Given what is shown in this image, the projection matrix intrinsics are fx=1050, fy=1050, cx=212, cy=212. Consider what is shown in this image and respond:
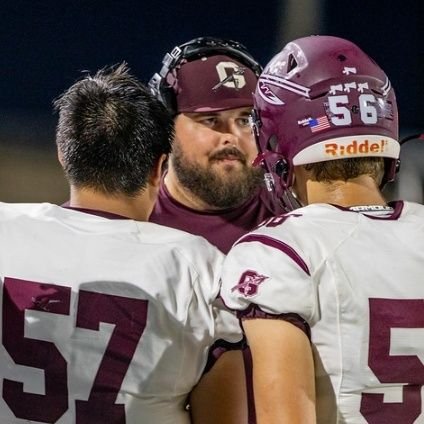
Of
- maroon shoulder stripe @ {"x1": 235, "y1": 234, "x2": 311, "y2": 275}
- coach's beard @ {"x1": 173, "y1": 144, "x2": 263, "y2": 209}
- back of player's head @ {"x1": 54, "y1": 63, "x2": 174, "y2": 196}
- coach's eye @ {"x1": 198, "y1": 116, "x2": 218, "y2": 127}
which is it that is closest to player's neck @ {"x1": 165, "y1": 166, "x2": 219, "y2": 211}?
coach's beard @ {"x1": 173, "y1": 144, "x2": 263, "y2": 209}

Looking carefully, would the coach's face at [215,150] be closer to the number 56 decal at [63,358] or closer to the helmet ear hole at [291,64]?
the helmet ear hole at [291,64]

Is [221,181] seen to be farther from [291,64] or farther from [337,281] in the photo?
[337,281]

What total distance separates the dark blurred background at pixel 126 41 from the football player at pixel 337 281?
2403mm

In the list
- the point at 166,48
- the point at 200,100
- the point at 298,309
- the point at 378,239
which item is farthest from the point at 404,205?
the point at 166,48

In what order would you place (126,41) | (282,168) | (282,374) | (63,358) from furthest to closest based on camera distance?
(126,41) < (282,168) < (63,358) < (282,374)

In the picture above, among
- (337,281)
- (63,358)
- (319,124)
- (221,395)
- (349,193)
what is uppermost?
(319,124)

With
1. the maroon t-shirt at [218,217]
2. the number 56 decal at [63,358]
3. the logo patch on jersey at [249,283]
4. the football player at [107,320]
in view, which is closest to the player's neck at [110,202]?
the football player at [107,320]

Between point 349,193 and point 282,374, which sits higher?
point 349,193

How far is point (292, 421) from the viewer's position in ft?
4.91

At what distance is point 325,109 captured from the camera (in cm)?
170

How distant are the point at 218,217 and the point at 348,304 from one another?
1.12 meters

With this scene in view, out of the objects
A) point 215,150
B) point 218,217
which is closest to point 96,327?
point 218,217

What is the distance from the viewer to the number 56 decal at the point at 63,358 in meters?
1.64

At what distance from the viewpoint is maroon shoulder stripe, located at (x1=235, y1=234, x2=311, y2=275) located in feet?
5.08
